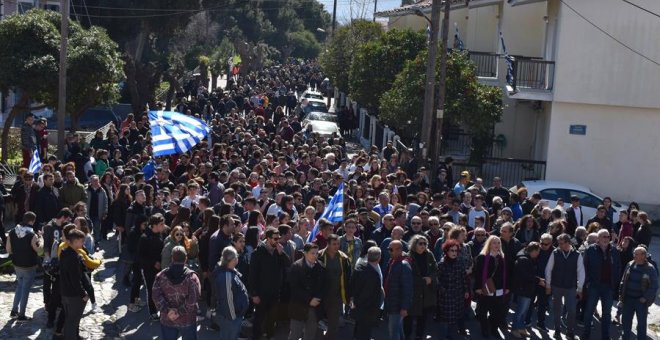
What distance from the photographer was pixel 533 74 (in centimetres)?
2672

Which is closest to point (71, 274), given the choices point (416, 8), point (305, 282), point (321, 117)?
point (305, 282)

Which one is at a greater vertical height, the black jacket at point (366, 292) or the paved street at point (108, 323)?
the black jacket at point (366, 292)

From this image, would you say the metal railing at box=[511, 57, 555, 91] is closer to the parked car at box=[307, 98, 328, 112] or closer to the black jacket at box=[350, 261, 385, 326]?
the parked car at box=[307, 98, 328, 112]

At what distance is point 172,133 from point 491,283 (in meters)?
8.05

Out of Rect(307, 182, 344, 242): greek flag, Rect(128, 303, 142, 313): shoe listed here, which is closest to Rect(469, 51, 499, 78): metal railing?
Rect(307, 182, 344, 242): greek flag

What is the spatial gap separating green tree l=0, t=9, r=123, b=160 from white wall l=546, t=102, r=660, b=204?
12.2 meters

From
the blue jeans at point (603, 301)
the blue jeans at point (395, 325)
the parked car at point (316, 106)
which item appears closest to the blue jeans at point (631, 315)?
the blue jeans at point (603, 301)

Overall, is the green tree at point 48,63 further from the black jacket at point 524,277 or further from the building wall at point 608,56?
the black jacket at point 524,277

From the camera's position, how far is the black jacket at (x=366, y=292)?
11211mm

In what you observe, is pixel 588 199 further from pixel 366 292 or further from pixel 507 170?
pixel 366 292

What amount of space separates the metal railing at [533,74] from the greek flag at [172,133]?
10783 mm

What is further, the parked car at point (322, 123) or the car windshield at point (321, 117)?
the car windshield at point (321, 117)

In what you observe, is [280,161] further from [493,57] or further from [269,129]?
[493,57]

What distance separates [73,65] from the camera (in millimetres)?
22688
